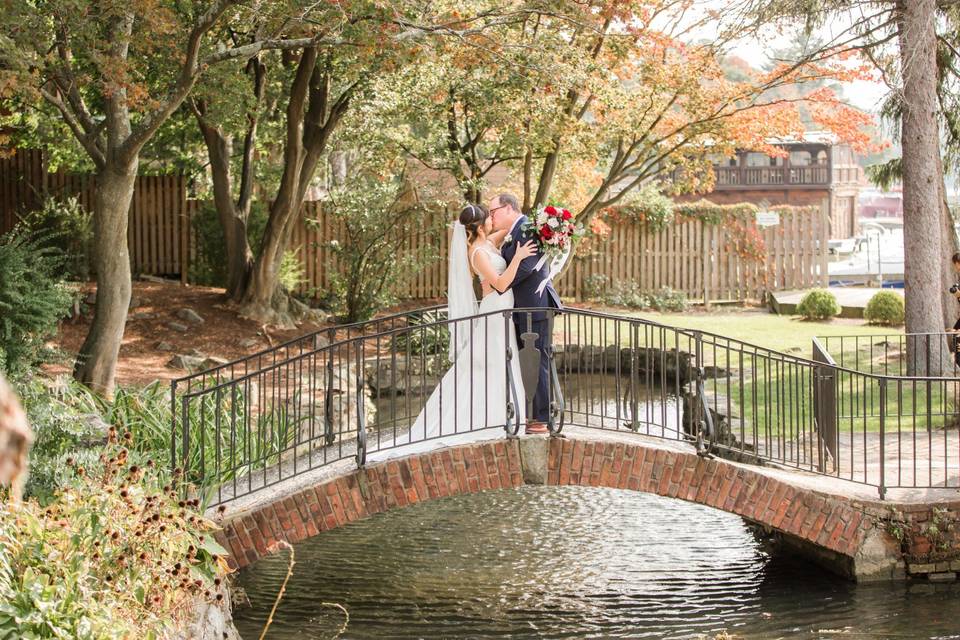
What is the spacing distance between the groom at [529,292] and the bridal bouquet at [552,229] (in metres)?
0.08

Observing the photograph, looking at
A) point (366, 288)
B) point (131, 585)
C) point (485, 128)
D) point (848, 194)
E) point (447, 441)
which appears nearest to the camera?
point (131, 585)

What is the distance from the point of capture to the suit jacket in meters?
8.70

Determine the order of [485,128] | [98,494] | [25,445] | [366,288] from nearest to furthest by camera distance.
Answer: [25,445] → [98,494] → [485,128] → [366,288]

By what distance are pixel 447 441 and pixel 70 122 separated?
5520 millimetres

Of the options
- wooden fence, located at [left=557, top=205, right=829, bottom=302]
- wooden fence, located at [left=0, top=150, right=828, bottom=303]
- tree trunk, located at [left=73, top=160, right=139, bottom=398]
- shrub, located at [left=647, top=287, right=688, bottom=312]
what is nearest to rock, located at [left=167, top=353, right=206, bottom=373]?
tree trunk, located at [left=73, top=160, right=139, bottom=398]

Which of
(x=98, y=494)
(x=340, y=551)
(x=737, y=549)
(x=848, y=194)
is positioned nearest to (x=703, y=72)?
(x=737, y=549)

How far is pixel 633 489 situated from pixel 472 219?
7.74 feet

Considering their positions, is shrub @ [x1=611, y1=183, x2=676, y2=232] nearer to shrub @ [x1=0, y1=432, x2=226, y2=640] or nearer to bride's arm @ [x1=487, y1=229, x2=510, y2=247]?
bride's arm @ [x1=487, y1=229, x2=510, y2=247]

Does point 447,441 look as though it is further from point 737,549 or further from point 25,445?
point 25,445

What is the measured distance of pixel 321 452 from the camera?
9750mm

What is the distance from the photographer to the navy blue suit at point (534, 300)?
859 centimetres

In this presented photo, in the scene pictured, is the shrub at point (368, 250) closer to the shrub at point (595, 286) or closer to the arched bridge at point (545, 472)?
the shrub at point (595, 286)

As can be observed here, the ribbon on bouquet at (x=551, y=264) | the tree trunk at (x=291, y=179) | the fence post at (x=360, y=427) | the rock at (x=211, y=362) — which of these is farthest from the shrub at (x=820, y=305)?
the fence post at (x=360, y=427)

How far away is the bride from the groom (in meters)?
0.07
